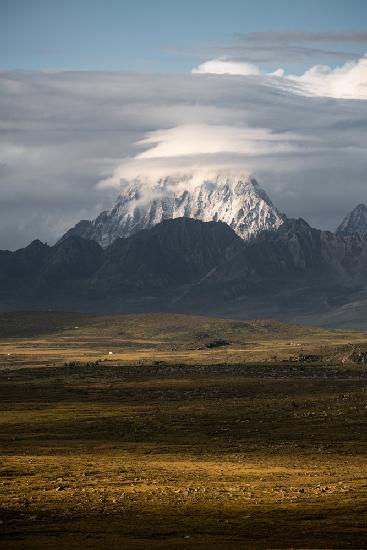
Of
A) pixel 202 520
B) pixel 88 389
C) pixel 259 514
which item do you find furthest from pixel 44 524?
pixel 88 389

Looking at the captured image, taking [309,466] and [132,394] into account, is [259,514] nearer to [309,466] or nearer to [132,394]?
[309,466]

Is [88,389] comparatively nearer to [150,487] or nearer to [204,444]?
[204,444]

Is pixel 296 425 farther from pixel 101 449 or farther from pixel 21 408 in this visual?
pixel 21 408

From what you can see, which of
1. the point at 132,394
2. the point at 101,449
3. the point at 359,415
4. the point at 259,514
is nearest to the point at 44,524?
the point at 259,514

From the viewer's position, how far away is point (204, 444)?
106 meters

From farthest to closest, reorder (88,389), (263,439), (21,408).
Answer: (88,389) < (21,408) < (263,439)

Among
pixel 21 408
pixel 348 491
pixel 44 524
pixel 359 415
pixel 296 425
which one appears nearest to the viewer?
pixel 44 524

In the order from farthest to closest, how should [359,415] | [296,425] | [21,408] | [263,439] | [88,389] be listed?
[88,389] → [21,408] → [359,415] → [296,425] → [263,439]

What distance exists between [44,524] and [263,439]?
2323 inches

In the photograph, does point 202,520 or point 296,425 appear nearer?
point 202,520

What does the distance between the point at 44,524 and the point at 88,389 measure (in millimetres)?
140958

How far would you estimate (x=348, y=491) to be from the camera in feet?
220

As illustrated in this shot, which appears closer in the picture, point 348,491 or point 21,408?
point 348,491

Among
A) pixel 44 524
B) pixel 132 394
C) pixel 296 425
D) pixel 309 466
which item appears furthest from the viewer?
pixel 132 394
